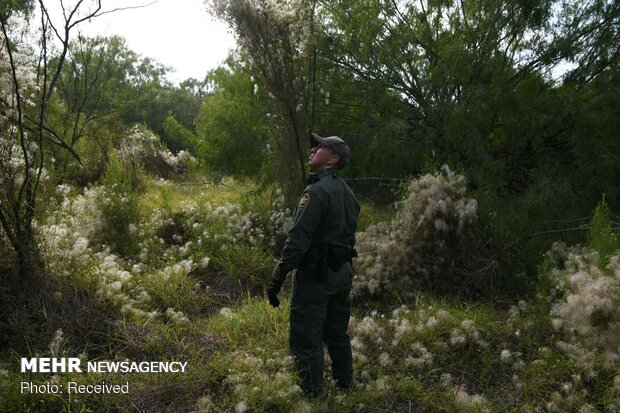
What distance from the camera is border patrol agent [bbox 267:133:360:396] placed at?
355 centimetres

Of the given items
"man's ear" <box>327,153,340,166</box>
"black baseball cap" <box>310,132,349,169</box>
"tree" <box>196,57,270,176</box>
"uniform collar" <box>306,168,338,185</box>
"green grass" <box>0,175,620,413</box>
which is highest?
"tree" <box>196,57,270,176</box>

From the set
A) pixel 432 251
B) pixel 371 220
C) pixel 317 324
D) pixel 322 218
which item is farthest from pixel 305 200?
pixel 371 220

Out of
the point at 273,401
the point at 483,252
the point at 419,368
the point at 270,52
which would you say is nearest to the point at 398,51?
the point at 270,52

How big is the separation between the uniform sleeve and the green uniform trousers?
22 centimetres

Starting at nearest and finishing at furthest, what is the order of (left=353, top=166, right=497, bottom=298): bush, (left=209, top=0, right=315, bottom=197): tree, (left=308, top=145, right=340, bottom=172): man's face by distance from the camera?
1. (left=308, top=145, right=340, bottom=172): man's face
2. (left=353, top=166, right=497, bottom=298): bush
3. (left=209, top=0, right=315, bottom=197): tree

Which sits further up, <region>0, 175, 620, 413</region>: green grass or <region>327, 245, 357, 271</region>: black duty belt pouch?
<region>327, 245, 357, 271</region>: black duty belt pouch

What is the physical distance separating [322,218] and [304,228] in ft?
0.69

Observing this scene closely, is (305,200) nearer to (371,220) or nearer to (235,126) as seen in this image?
(371,220)

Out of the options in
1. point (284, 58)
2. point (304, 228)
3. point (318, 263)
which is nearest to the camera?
point (304, 228)

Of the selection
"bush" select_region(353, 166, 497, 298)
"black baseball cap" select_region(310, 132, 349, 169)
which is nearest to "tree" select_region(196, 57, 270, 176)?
"bush" select_region(353, 166, 497, 298)

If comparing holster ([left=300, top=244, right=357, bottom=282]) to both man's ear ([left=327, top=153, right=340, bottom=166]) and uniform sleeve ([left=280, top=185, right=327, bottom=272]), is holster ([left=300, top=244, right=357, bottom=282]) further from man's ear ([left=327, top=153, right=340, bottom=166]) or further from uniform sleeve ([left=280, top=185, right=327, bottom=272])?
man's ear ([left=327, top=153, right=340, bottom=166])

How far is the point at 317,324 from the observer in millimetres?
3652

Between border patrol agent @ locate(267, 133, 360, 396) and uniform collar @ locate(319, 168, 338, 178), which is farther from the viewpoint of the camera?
uniform collar @ locate(319, 168, 338, 178)


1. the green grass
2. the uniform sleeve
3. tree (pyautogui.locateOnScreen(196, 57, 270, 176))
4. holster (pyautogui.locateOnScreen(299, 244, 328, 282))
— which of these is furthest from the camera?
tree (pyautogui.locateOnScreen(196, 57, 270, 176))
